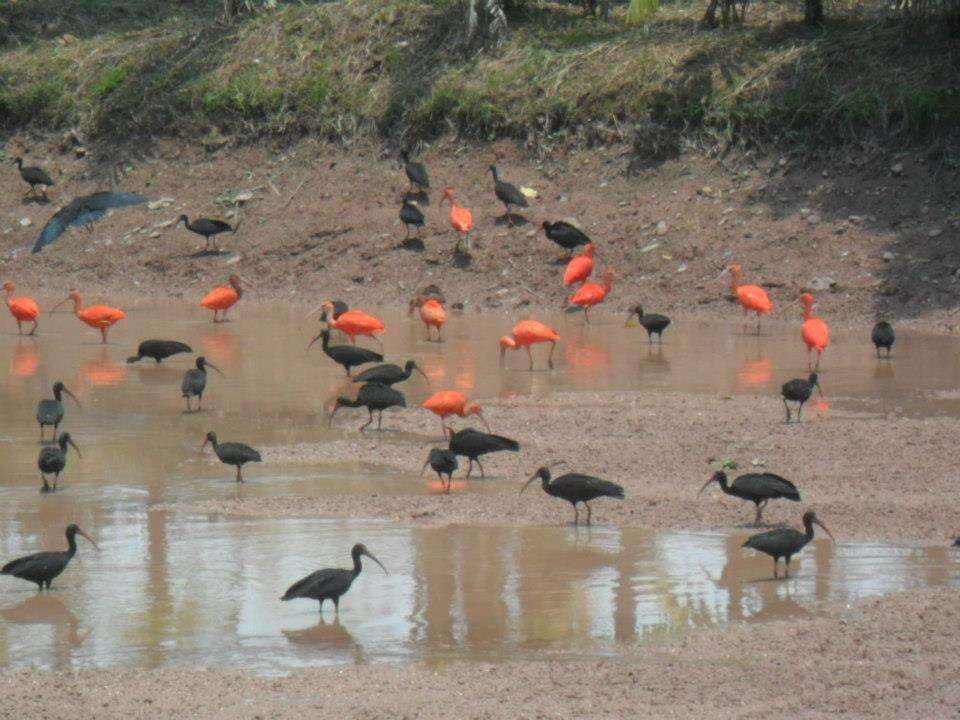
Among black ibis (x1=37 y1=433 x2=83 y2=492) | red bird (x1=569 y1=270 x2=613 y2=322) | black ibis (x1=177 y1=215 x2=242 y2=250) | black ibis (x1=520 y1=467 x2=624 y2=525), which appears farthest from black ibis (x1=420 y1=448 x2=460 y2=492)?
black ibis (x1=177 y1=215 x2=242 y2=250)

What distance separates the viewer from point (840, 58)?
26.3m

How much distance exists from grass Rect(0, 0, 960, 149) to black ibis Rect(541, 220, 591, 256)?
3.01 m

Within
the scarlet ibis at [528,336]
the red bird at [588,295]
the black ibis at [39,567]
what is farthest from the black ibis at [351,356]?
the black ibis at [39,567]

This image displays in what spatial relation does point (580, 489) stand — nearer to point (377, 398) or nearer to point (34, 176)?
point (377, 398)

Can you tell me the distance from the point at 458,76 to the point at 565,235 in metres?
5.52

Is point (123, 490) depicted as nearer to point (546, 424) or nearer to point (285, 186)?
point (546, 424)

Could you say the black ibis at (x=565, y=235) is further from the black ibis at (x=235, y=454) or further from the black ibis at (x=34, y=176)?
the black ibis at (x=235, y=454)

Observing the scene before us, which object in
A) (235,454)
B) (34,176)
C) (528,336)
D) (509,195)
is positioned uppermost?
(34,176)

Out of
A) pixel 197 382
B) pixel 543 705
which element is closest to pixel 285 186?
pixel 197 382

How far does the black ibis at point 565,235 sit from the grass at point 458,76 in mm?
3008

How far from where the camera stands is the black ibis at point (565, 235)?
968 inches

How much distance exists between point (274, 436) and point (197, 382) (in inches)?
48.5

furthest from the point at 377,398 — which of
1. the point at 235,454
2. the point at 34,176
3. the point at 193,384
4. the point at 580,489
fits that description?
the point at 34,176

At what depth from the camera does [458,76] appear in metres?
29.0
